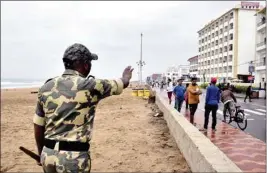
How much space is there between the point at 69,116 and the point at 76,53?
52 centimetres

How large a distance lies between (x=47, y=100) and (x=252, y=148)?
6071 millimetres

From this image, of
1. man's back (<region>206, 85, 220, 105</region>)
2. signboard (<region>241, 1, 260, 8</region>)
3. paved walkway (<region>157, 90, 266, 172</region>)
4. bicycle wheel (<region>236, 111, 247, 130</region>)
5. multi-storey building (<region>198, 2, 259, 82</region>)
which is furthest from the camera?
signboard (<region>241, 1, 260, 8</region>)

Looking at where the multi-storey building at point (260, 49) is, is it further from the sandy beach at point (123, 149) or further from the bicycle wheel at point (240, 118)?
the sandy beach at point (123, 149)

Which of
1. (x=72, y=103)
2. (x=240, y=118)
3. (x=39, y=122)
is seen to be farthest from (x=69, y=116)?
(x=240, y=118)

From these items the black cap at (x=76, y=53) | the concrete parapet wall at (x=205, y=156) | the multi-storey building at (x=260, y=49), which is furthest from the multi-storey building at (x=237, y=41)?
the black cap at (x=76, y=53)

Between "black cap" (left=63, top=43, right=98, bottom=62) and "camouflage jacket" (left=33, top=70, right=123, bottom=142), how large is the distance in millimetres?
159

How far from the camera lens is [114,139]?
363 inches

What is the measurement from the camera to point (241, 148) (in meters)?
7.34

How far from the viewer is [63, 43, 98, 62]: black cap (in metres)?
2.59

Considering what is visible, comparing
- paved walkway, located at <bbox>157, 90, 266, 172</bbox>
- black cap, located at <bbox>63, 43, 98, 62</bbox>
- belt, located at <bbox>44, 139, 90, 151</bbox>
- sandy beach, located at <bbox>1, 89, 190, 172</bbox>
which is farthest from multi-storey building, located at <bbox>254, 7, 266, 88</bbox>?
belt, located at <bbox>44, 139, 90, 151</bbox>

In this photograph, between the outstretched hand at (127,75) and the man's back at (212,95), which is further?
Answer: the man's back at (212,95)

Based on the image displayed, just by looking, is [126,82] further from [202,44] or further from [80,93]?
[202,44]

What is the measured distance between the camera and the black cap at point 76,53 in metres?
2.59

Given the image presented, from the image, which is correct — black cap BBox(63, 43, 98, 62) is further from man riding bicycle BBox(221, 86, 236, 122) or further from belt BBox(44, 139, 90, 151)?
man riding bicycle BBox(221, 86, 236, 122)
